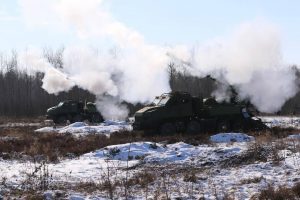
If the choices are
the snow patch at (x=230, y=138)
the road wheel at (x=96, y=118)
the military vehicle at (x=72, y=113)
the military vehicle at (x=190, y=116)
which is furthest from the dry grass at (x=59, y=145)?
the military vehicle at (x=72, y=113)

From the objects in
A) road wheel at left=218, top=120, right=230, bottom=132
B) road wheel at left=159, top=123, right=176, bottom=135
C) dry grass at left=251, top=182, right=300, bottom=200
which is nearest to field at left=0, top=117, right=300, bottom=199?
dry grass at left=251, top=182, right=300, bottom=200

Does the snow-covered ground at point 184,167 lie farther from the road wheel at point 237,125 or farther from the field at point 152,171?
the road wheel at point 237,125

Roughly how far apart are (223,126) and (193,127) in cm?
174

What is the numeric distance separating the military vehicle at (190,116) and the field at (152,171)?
5199mm

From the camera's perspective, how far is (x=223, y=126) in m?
26.9

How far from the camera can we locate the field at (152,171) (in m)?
10.5

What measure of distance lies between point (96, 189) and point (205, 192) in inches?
97.0

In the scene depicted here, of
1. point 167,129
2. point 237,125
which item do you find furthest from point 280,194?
point 237,125

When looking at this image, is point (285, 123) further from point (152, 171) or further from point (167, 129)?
point (152, 171)

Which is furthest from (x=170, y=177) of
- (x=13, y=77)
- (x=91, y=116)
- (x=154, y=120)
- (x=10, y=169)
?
(x=13, y=77)

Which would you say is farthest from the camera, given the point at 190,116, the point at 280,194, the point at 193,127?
the point at 190,116

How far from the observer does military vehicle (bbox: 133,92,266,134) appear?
25953mm

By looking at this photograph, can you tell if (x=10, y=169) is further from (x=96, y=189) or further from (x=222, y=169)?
(x=222, y=169)

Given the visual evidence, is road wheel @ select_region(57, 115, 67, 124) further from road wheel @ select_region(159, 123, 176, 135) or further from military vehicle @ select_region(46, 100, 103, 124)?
road wheel @ select_region(159, 123, 176, 135)
